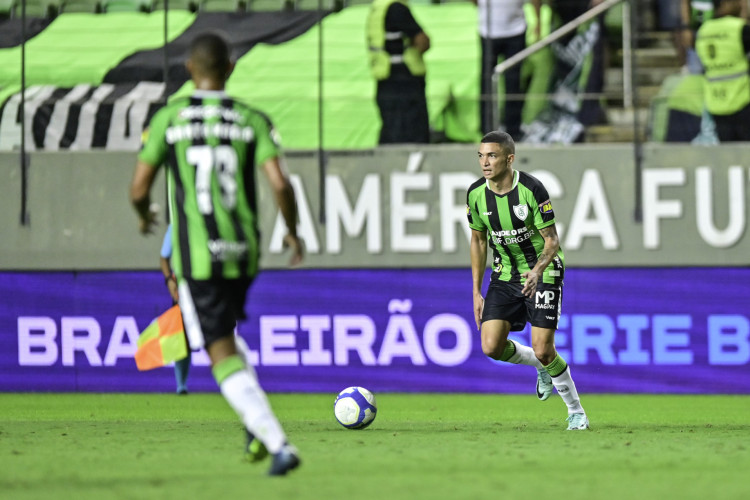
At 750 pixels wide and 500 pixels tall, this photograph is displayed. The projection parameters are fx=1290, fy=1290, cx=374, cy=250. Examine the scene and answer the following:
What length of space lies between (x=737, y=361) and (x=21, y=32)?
27.3 feet

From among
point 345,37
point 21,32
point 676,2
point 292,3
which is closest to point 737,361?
point 676,2

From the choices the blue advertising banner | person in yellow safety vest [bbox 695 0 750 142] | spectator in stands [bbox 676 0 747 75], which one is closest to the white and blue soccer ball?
the blue advertising banner

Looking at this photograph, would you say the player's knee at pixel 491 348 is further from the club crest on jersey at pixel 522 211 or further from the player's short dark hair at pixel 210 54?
the player's short dark hair at pixel 210 54

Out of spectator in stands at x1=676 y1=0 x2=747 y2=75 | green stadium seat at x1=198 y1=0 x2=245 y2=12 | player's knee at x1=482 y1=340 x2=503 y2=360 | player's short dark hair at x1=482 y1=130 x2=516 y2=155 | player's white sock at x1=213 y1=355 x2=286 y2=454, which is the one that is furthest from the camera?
green stadium seat at x1=198 y1=0 x2=245 y2=12

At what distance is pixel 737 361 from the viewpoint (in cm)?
1290

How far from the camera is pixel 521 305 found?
8586 mm

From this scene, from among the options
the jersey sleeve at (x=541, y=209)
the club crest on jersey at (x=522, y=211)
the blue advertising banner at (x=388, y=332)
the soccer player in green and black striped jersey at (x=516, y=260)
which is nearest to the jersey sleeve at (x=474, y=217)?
the soccer player in green and black striped jersey at (x=516, y=260)

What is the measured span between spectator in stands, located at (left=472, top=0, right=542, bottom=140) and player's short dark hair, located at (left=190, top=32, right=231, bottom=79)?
7.67m

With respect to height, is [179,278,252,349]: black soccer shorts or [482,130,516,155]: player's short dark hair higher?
[482,130,516,155]: player's short dark hair

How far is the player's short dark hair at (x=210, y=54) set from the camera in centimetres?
571

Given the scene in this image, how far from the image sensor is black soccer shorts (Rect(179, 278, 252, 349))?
5.71 metres

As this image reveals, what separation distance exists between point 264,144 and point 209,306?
760 mm

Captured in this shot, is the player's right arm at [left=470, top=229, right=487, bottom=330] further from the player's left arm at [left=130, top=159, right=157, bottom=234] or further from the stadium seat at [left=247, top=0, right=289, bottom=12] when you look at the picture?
the stadium seat at [left=247, top=0, right=289, bottom=12]

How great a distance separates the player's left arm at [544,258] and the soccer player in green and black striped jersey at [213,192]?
8.84ft
